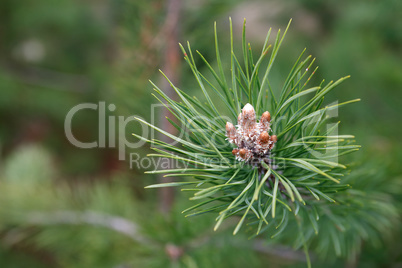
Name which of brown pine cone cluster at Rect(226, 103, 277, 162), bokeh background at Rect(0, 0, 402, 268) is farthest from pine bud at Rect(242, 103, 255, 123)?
bokeh background at Rect(0, 0, 402, 268)

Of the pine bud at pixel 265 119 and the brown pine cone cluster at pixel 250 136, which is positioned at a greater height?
the pine bud at pixel 265 119

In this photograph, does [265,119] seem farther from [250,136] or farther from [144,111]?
[144,111]

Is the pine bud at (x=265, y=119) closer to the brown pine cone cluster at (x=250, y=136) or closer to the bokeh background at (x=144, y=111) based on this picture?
the brown pine cone cluster at (x=250, y=136)

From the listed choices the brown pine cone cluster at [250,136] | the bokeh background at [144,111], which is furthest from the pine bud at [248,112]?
the bokeh background at [144,111]

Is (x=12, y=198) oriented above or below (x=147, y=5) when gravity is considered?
below

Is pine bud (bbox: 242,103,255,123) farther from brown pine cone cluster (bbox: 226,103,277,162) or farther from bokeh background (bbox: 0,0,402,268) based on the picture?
bokeh background (bbox: 0,0,402,268)

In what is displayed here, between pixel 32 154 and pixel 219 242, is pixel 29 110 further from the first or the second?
pixel 219 242

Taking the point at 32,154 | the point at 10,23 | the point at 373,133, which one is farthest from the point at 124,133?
the point at 10,23

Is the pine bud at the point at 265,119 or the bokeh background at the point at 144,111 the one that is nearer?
the pine bud at the point at 265,119

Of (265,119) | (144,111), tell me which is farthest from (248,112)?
(144,111)
